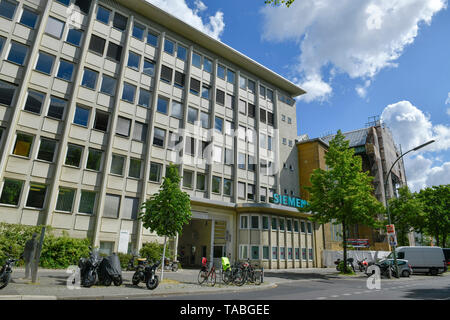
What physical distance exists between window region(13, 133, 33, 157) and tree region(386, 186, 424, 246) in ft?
135

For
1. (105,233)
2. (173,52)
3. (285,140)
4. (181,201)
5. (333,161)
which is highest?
(173,52)

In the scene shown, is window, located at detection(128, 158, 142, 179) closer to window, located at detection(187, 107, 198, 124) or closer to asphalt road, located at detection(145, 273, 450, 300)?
window, located at detection(187, 107, 198, 124)

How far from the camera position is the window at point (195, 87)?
101 feet

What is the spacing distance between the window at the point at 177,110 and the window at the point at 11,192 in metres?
13.7

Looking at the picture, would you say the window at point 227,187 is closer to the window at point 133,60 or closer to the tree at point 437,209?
the window at point 133,60

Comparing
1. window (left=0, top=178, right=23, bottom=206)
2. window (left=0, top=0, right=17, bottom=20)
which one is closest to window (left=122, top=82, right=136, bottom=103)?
window (left=0, top=0, right=17, bottom=20)

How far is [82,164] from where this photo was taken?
22.2 meters

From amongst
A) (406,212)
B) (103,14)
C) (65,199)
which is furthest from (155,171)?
(406,212)

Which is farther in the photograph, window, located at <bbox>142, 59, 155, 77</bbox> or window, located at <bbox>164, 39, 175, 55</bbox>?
window, located at <bbox>164, 39, 175, 55</bbox>

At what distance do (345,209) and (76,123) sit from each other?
22313mm

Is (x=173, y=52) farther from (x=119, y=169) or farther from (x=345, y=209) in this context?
(x=345, y=209)

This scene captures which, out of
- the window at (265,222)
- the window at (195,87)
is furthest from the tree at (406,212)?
the window at (195,87)

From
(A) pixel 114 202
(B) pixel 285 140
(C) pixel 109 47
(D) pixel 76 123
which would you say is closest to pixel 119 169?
(A) pixel 114 202

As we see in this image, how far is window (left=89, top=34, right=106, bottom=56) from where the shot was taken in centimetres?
2455
